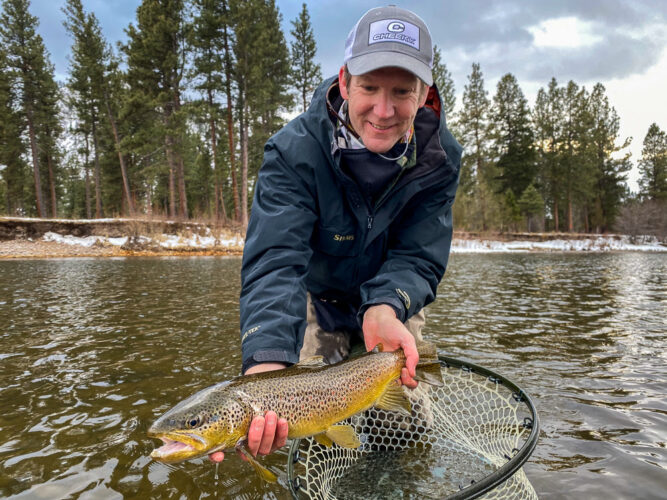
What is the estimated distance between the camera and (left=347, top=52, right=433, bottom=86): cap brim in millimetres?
2352

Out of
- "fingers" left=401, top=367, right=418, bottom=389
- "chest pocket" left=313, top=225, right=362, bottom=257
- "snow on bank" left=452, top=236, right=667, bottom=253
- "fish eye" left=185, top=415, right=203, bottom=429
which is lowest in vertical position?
"snow on bank" left=452, top=236, right=667, bottom=253

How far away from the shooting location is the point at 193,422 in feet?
5.63

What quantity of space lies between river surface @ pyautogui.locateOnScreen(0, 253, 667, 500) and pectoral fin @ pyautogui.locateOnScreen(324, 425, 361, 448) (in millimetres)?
766

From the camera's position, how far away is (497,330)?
7.04 meters

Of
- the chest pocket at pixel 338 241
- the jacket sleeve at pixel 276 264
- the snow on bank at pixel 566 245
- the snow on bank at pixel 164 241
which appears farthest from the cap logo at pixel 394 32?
the snow on bank at pixel 566 245

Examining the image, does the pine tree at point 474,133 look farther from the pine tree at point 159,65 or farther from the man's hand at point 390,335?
the man's hand at point 390,335

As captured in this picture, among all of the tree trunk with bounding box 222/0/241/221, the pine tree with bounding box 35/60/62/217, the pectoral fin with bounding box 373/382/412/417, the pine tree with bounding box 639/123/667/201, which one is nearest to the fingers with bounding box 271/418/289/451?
the pectoral fin with bounding box 373/382/412/417

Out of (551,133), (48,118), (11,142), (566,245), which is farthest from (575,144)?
(11,142)

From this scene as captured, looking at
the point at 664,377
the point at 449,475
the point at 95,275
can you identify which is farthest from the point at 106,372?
the point at 95,275

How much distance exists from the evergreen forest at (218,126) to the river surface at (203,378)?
21089mm

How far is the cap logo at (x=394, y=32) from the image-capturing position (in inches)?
96.0

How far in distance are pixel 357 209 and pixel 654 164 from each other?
234 feet

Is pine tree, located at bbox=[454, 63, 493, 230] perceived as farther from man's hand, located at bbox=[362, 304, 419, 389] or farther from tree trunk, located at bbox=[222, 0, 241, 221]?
man's hand, located at bbox=[362, 304, 419, 389]

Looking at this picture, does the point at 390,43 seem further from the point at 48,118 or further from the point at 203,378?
the point at 48,118
